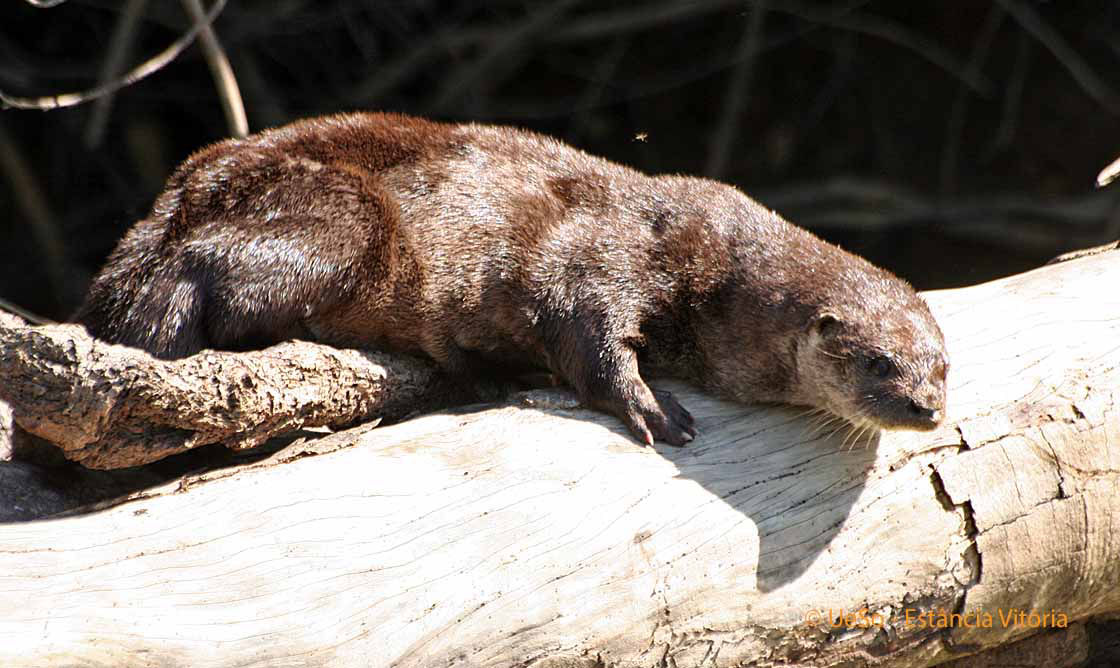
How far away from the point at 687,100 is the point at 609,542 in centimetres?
395

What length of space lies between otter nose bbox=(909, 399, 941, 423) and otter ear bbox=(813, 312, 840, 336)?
311mm

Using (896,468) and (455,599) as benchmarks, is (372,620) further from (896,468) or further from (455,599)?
(896,468)

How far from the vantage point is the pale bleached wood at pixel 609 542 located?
231 cm

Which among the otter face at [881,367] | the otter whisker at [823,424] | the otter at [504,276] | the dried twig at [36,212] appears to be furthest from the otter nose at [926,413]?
the dried twig at [36,212]

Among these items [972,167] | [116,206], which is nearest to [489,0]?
[116,206]

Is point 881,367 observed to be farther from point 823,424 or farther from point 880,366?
point 823,424

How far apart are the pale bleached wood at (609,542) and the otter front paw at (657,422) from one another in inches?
1.5

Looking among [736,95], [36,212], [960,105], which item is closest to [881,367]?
[736,95]

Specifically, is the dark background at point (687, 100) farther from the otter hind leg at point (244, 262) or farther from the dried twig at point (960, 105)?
the otter hind leg at point (244, 262)

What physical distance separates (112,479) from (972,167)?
4.70 metres

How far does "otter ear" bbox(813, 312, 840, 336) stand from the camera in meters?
2.80

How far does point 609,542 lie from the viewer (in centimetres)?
249

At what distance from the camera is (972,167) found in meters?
5.98

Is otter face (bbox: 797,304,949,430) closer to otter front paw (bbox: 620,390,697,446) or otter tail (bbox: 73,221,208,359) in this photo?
A: otter front paw (bbox: 620,390,697,446)
